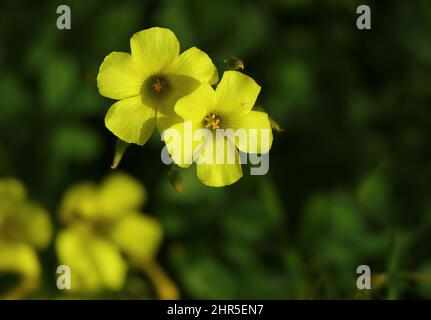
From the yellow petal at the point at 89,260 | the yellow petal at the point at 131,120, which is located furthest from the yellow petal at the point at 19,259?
the yellow petal at the point at 131,120

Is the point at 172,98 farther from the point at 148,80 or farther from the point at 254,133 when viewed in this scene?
the point at 254,133

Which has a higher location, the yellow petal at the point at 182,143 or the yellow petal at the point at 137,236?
the yellow petal at the point at 182,143

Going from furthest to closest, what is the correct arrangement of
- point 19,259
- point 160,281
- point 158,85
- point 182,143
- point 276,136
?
Result: 1. point 276,136
2. point 160,281
3. point 19,259
4. point 158,85
5. point 182,143

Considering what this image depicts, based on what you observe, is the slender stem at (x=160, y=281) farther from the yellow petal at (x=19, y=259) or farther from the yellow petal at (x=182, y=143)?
the yellow petal at (x=182, y=143)

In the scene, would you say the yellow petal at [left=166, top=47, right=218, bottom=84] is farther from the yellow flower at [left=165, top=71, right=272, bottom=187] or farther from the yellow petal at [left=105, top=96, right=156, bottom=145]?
the yellow petal at [left=105, top=96, right=156, bottom=145]

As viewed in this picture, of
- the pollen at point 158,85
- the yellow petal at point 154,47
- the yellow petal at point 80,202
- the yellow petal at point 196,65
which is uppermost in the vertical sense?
the yellow petal at point 154,47

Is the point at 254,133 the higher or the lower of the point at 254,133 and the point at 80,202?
the higher

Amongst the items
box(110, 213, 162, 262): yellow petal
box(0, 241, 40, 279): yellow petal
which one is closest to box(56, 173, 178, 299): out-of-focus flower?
box(110, 213, 162, 262): yellow petal

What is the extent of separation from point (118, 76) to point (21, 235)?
1.28m

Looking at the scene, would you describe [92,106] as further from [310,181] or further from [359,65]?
[359,65]

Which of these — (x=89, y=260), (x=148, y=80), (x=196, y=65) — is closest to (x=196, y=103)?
(x=196, y=65)

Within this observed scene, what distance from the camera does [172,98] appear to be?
1.74 metres

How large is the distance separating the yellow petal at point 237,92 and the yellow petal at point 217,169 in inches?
5.1

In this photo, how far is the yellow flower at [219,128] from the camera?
64.8 inches
